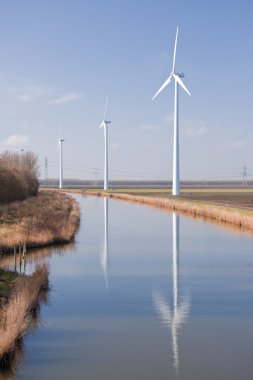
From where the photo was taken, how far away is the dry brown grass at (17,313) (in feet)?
44.0

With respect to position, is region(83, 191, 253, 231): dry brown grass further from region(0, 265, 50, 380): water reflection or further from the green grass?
region(0, 265, 50, 380): water reflection

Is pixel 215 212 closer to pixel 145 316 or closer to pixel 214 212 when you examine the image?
pixel 214 212

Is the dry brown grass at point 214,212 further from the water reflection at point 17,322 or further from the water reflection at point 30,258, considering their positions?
the water reflection at point 17,322

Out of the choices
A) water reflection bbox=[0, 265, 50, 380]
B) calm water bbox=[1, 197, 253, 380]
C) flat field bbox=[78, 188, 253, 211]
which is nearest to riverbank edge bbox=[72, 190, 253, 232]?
flat field bbox=[78, 188, 253, 211]

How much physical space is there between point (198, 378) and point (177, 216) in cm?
4836

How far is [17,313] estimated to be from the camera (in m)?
14.7

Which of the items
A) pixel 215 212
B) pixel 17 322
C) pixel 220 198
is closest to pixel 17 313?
pixel 17 322

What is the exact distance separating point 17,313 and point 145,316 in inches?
172

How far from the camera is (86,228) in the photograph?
1891 inches

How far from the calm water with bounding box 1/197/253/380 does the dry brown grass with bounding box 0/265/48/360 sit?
17.8 inches

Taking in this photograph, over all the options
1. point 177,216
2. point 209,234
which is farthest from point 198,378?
point 177,216

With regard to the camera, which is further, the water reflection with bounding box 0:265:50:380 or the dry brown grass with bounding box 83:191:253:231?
the dry brown grass with bounding box 83:191:253:231

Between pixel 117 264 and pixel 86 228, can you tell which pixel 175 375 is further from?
pixel 86 228

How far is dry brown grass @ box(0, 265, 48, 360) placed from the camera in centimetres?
1342
